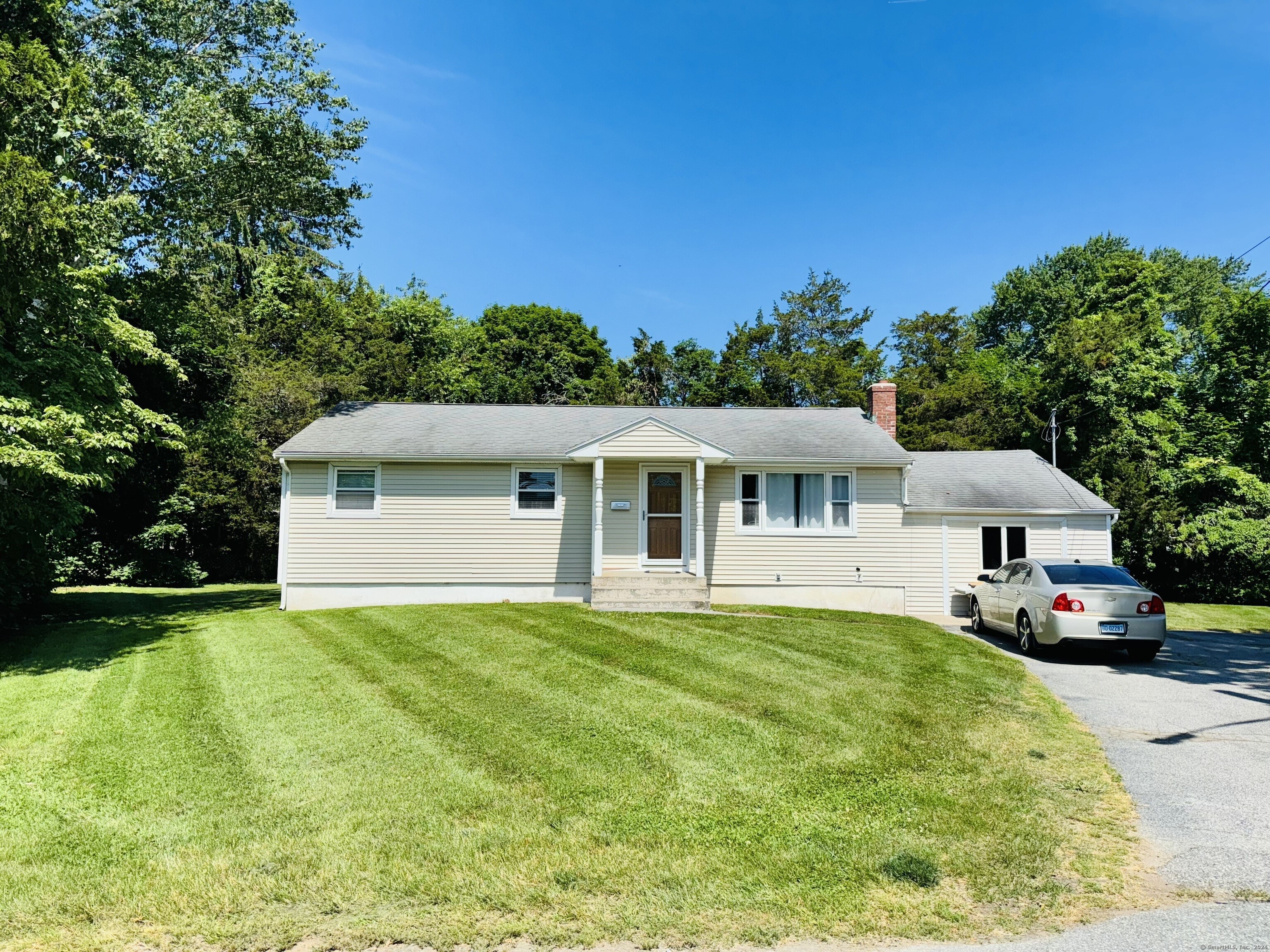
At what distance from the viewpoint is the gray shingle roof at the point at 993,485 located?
1866cm

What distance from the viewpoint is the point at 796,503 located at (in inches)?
691

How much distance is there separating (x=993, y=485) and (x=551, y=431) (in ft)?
36.8

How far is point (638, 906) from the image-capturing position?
391 cm

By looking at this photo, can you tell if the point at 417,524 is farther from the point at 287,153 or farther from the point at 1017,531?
the point at 1017,531

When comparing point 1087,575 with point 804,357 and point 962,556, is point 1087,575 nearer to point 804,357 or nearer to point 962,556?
point 962,556

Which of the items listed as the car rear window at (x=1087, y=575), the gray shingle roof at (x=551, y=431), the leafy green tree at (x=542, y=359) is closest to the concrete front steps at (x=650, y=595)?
the gray shingle roof at (x=551, y=431)

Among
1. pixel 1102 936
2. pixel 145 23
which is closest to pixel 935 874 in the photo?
pixel 1102 936

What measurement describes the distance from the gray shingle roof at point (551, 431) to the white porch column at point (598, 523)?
0.89m

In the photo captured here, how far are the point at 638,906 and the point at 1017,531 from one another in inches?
693

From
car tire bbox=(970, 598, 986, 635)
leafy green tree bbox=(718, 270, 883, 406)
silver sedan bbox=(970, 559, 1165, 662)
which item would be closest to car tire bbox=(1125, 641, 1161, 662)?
silver sedan bbox=(970, 559, 1165, 662)

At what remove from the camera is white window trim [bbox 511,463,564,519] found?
17062mm

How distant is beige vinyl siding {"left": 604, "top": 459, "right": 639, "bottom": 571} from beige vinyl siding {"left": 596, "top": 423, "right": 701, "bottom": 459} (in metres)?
0.91

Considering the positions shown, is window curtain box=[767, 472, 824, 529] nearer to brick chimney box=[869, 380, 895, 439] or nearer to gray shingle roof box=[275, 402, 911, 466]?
gray shingle roof box=[275, 402, 911, 466]

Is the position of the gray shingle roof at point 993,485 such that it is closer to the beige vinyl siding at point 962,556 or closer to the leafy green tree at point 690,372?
the beige vinyl siding at point 962,556
